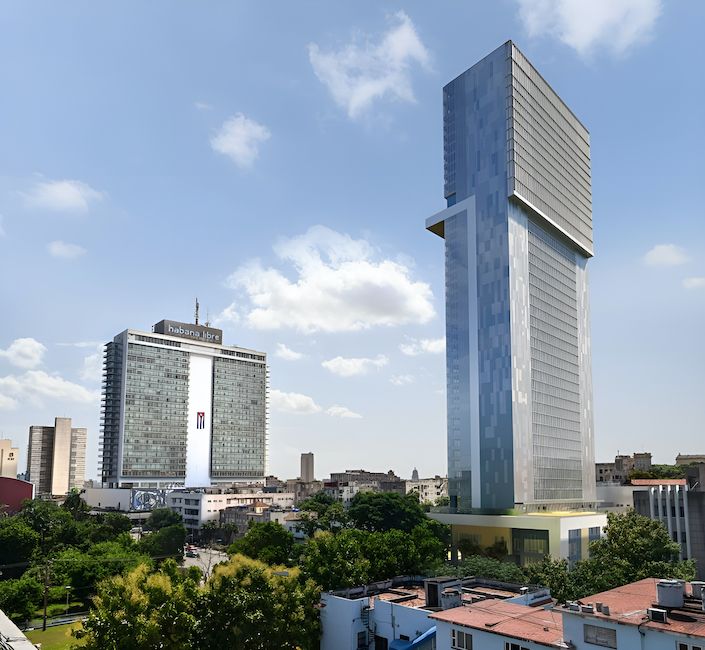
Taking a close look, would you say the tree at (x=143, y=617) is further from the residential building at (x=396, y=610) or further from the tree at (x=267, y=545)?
the tree at (x=267, y=545)

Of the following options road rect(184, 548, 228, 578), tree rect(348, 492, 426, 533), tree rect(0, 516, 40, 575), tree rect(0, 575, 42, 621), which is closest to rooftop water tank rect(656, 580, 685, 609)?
tree rect(0, 575, 42, 621)

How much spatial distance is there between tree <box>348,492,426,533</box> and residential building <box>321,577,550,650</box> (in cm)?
6003

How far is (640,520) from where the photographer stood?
64.9 m

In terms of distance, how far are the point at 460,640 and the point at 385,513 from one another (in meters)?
81.5

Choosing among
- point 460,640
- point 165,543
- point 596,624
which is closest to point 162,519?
point 165,543

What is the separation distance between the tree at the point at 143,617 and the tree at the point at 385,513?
76.5 metres

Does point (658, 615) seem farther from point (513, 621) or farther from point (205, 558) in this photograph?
point (205, 558)

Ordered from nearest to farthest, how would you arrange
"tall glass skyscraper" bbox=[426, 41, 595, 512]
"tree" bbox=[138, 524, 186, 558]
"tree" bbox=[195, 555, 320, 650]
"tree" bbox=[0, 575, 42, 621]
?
"tree" bbox=[195, 555, 320, 650], "tree" bbox=[0, 575, 42, 621], "tree" bbox=[138, 524, 186, 558], "tall glass skyscraper" bbox=[426, 41, 595, 512]

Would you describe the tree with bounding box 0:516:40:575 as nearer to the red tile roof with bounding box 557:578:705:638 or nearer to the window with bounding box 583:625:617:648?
the red tile roof with bounding box 557:578:705:638

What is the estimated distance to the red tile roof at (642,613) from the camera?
104 ft

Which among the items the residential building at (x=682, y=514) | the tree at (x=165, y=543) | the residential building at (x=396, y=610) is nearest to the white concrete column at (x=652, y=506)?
the residential building at (x=682, y=514)

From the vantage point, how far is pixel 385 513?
120 metres

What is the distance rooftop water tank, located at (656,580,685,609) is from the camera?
35.1 m

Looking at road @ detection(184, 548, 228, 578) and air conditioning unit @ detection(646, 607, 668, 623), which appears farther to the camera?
road @ detection(184, 548, 228, 578)
